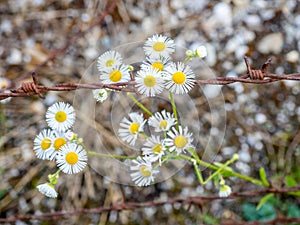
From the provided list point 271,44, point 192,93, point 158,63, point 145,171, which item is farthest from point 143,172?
point 271,44

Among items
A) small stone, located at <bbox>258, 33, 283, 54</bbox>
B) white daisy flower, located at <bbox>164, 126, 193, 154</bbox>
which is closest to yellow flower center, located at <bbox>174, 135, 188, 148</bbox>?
white daisy flower, located at <bbox>164, 126, 193, 154</bbox>

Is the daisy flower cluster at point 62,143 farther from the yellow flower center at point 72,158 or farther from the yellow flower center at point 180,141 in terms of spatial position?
the yellow flower center at point 180,141

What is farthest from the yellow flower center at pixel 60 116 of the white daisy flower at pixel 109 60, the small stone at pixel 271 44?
the small stone at pixel 271 44

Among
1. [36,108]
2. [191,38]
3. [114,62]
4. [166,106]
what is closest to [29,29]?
[36,108]

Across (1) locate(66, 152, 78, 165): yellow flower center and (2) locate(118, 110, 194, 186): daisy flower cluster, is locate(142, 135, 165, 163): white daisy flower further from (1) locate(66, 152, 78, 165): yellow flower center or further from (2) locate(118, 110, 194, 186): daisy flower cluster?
(1) locate(66, 152, 78, 165): yellow flower center

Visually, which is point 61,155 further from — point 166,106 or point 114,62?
point 166,106

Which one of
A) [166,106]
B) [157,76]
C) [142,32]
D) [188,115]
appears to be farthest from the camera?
[142,32]
